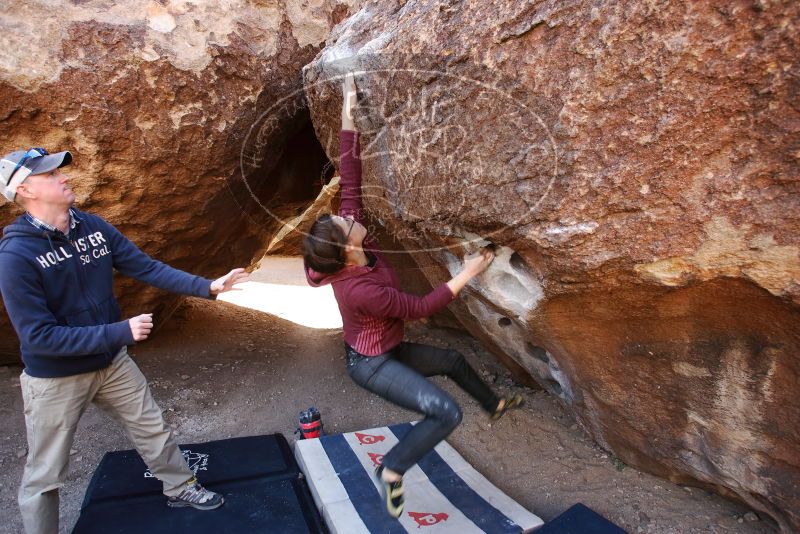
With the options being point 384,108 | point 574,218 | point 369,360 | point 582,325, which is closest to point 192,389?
point 369,360

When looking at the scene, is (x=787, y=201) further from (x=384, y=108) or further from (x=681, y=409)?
(x=384, y=108)

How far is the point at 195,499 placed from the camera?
2.65m

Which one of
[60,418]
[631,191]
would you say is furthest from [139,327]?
[631,191]

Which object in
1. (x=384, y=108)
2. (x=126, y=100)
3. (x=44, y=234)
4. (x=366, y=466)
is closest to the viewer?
(x=44, y=234)

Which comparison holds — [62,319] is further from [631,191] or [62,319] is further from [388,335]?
[631,191]

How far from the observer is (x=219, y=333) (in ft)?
16.2

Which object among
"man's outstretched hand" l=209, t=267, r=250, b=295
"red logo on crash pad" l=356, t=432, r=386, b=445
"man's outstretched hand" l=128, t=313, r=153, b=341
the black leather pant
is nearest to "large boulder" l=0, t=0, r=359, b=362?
"man's outstretched hand" l=209, t=267, r=250, b=295

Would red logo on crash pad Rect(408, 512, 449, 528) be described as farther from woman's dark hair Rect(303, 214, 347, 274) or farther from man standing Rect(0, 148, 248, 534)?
woman's dark hair Rect(303, 214, 347, 274)

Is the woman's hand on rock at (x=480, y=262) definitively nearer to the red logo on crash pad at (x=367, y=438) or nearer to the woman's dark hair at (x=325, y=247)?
the woman's dark hair at (x=325, y=247)

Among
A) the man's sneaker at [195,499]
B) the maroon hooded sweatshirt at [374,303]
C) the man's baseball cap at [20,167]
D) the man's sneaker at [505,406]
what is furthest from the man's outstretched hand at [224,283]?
the man's sneaker at [505,406]

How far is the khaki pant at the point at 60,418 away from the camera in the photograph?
7.04 feet

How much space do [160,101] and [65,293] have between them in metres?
1.61

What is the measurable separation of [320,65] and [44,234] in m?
1.69

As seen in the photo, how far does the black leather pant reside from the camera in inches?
81.0
